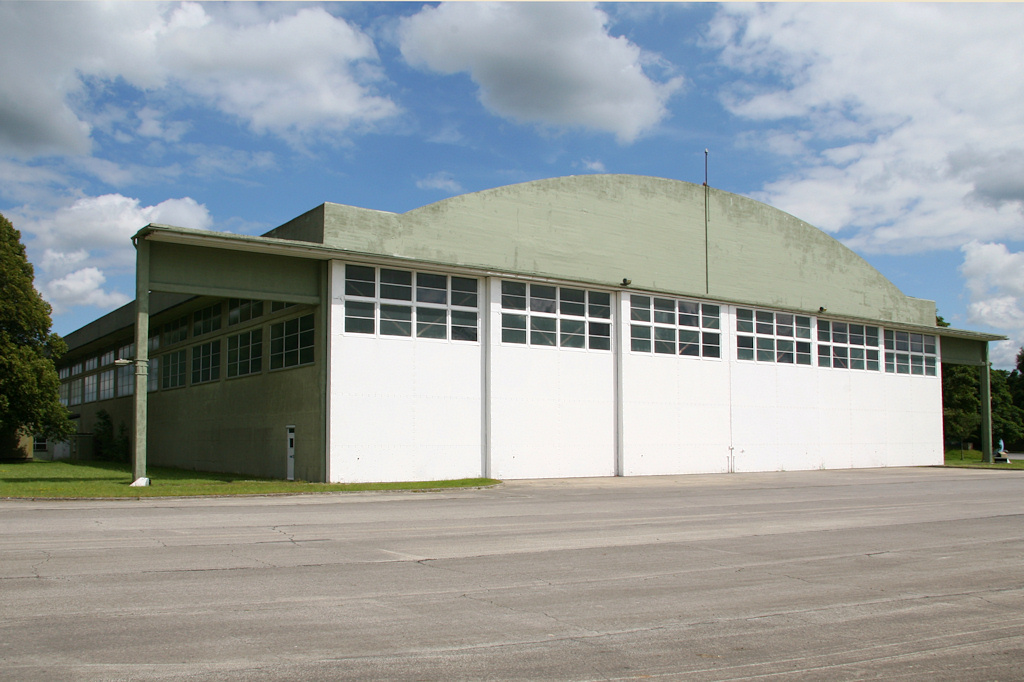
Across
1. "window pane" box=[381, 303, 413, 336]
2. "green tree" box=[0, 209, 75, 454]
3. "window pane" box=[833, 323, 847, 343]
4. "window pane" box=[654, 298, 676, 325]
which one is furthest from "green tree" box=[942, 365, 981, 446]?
"green tree" box=[0, 209, 75, 454]

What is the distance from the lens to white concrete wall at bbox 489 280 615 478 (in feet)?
95.5

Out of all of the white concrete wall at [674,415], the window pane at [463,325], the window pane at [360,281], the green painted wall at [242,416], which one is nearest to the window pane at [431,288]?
the window pane at [463,325]

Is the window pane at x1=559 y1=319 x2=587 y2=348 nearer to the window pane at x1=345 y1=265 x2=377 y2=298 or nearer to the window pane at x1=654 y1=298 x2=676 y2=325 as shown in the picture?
the window pane at x1=654 y1=298 x2=676 y2=325

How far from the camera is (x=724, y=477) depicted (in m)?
32.5

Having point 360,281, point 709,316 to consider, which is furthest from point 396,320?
point 709,316

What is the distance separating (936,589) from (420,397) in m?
20.2

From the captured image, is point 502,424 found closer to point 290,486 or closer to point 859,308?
Result: point 290,486

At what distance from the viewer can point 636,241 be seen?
110 feet

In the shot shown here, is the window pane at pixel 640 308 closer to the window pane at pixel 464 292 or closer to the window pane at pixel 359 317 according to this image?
the window pane at pixel 464 292

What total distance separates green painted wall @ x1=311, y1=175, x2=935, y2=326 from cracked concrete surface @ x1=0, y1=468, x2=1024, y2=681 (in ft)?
44.8

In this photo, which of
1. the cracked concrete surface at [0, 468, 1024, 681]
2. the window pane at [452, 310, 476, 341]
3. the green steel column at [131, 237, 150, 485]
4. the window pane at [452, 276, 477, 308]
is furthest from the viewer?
the window pane at [452, 276, 477, 308]

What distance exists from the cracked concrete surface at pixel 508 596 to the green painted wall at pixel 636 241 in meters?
13.7

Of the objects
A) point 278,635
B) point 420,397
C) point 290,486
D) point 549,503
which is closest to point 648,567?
point 278,635

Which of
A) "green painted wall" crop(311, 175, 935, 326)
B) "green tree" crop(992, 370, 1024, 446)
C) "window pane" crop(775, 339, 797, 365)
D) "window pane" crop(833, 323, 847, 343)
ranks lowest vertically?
"green tree" crop(992, 370, 1024, 446)
